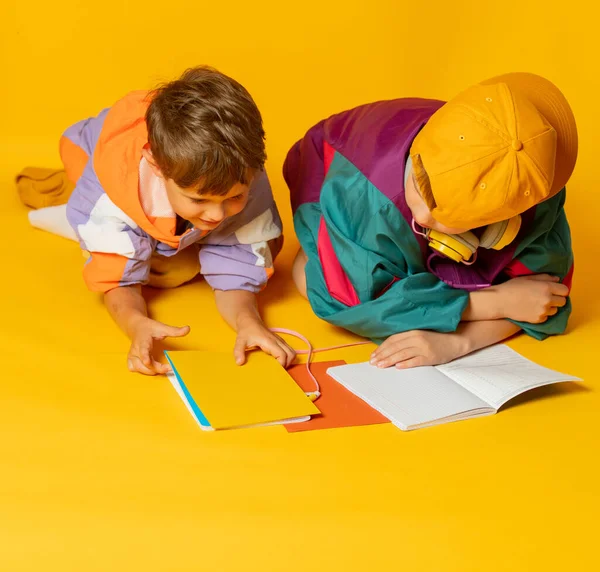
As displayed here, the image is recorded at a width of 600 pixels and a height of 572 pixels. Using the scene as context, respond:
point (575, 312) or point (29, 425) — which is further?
point (575, 312)

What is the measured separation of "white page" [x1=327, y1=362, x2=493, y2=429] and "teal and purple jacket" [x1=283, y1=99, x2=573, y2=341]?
94 mm

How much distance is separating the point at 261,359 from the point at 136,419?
258 mm

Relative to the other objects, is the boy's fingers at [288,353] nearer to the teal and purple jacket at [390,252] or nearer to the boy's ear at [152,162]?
the teal and purple jacket at [390,252]

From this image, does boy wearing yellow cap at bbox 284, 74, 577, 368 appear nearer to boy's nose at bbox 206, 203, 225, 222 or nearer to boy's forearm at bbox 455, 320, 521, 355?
boy's forearm at bbox 455, 320, 521, 355

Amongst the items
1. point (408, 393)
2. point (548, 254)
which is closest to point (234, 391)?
point (408, 393)

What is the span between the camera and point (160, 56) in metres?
2.46

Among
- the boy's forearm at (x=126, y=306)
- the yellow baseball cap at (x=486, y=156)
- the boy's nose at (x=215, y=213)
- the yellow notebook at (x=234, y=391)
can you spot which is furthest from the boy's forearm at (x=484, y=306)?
the boy's forearm at (x=126, y=306)

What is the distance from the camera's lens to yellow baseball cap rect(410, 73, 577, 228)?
1246 mm

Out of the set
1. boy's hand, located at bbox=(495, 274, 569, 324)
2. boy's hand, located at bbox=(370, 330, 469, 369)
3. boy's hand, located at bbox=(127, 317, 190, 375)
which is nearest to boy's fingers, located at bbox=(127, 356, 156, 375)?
boy's hand, located at bbox=(127, 317, 190, 375)

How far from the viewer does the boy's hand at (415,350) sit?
1.49m

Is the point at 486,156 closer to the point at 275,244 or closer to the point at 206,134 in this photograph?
the point at 206,134

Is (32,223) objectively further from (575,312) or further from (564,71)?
(564,71)

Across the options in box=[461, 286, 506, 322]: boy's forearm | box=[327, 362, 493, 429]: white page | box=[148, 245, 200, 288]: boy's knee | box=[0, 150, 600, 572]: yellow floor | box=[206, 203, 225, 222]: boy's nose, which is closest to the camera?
box=[0, 150, 600, 572]: yellow floor

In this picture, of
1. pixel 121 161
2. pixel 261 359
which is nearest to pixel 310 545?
pixel 261 359
